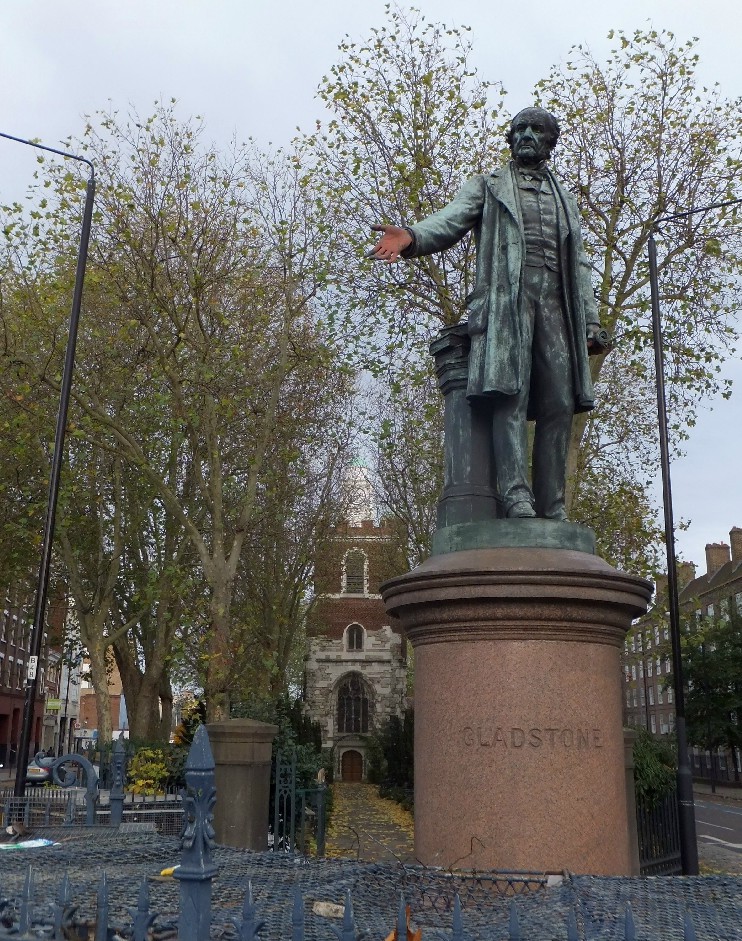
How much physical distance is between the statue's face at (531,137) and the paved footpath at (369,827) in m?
8.22

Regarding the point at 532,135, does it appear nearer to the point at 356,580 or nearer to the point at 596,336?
the point at 596,336

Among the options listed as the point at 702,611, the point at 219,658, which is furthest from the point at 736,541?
the point at 219,658

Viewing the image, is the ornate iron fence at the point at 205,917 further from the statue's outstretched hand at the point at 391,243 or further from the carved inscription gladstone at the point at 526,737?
the statue's outstretched hand at the point at 391,243

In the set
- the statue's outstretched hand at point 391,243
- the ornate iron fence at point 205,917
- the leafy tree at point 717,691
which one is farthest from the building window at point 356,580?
the ornate iron fence at point 205,917

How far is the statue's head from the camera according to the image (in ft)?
23.4

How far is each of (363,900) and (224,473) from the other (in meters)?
20.2

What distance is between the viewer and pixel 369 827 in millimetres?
23938

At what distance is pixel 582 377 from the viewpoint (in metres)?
6.96

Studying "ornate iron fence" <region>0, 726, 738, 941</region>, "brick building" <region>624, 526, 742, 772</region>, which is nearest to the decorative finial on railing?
"ornate iron fence" <region>0, 726, 738, 941</region>

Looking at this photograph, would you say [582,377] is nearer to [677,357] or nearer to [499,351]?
[499,351]

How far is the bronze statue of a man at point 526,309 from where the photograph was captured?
6.68 metres

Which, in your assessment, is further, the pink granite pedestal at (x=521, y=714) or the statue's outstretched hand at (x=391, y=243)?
the statue's outstretched hand at (x=391, y=243)

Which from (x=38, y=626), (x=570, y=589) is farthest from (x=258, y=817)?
(x=570, y=589)

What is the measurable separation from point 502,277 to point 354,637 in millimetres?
52650
